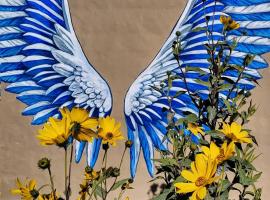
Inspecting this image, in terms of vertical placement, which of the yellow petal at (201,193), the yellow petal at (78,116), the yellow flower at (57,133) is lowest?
the yellow petal at (201,193)

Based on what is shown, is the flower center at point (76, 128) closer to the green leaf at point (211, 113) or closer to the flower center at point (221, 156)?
the flower center at point (221, 156)

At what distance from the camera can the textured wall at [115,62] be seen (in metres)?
3.25

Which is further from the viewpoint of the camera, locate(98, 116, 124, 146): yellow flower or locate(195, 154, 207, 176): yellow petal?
locate(98, 116, 124, 146): yellow flower

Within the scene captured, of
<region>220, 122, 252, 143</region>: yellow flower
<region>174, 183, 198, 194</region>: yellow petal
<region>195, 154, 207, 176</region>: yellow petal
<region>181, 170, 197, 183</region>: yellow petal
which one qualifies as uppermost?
<region>220, 122, 252, 143</region>: yellow flower

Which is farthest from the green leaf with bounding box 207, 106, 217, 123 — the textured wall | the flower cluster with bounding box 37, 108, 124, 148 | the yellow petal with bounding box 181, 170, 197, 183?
the textured wall

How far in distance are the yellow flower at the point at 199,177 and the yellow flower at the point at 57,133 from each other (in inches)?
13.1

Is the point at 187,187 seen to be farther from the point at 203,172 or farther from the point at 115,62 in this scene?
the point at 115,62

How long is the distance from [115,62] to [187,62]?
20.3 inches

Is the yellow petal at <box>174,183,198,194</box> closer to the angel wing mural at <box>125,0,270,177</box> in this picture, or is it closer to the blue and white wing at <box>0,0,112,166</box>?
the angel wing mural at <box>125,0,270,177</box>

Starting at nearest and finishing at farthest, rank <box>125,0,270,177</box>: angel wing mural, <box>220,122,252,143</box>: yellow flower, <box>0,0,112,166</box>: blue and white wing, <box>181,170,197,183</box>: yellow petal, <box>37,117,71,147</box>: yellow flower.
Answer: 1. <box>37,117,71,147</box>: yellow flower
2. <box>181,170,197,183</box>: yellow petal
3. <box>220,122,252,143</box>: yellow flower
4. <box>125,0,270,177</box>: angel wing mural
5. <box>0,0,112,166</box>: blue and white wing

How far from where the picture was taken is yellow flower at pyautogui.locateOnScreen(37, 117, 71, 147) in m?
1.09

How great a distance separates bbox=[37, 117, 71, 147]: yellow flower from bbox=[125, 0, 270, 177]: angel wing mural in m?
2.10

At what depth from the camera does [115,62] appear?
3305mm

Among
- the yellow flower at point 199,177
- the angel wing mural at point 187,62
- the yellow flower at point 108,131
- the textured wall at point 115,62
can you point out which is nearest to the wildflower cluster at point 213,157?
the yellow flower at point 199,177
